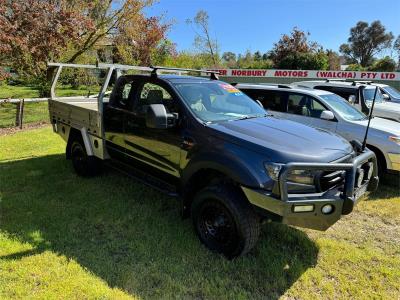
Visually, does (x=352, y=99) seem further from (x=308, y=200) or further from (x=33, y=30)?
(x=33, y=30)

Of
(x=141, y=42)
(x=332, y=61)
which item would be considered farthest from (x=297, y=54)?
(x=141, y=42)

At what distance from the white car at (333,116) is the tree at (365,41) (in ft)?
196

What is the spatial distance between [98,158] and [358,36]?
6772 centimetres

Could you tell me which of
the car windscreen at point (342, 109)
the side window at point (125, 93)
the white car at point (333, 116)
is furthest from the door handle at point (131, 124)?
the car windscreen at point (342, 109)

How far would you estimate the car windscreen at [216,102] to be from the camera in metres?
4.25

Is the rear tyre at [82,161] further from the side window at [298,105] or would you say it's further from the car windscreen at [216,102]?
the side window at [298,105]

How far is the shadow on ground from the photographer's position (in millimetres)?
3383

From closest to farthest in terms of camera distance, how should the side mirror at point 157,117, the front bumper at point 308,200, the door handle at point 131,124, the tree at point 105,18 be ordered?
the front bumper at point 308,200
the side mirror at point 157,117
the door handle at point 131,124
the tree at point 105,18

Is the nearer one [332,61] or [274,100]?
[274,100]

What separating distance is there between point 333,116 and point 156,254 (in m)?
4.49

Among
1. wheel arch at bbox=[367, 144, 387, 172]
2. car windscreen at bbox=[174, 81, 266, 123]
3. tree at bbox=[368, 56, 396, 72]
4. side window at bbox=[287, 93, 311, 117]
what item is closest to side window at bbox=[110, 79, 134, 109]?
car windscreen at bbox=[174, 81, 266, 123]

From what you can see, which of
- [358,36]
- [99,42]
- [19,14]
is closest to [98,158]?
[19,14]

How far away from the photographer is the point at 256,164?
335 centimetres

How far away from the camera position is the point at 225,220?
147 inches
